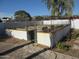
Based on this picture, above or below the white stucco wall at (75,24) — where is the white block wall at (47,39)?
below

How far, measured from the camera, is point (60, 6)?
3159 centimetres

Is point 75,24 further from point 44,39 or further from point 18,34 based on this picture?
point 44,39

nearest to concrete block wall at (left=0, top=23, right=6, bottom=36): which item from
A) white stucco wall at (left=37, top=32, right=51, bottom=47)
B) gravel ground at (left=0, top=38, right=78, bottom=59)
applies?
gravel ground at (left=0, top=38, right=78, bottom=59)

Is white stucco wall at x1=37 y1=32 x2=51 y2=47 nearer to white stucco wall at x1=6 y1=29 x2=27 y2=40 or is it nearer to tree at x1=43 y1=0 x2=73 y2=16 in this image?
white stucco wall at x1=6 y1=29 x2=27 y2=40

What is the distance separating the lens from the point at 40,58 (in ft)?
30.3

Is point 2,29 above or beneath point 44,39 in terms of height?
above

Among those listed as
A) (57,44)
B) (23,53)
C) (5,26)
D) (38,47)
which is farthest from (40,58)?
(5,26)

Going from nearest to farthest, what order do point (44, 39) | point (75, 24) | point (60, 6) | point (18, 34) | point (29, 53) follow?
point (29, 53)
point (44, 39)
point (18, 34)
point (75, 24)
point (60, 6)

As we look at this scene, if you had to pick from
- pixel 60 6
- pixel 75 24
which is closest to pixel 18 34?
pixel 75 24

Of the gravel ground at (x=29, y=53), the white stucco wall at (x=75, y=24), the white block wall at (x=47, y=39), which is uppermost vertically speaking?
the white stucco wall at (x=75, y=24)

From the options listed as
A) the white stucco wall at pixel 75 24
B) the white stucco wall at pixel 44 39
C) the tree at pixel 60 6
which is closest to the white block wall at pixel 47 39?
the white stucco wall at pixel 44 39

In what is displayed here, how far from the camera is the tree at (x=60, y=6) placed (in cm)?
3047

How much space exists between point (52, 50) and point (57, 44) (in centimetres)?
104

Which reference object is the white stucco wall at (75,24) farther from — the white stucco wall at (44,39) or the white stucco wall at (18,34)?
the white stucco wall at (44,39)
